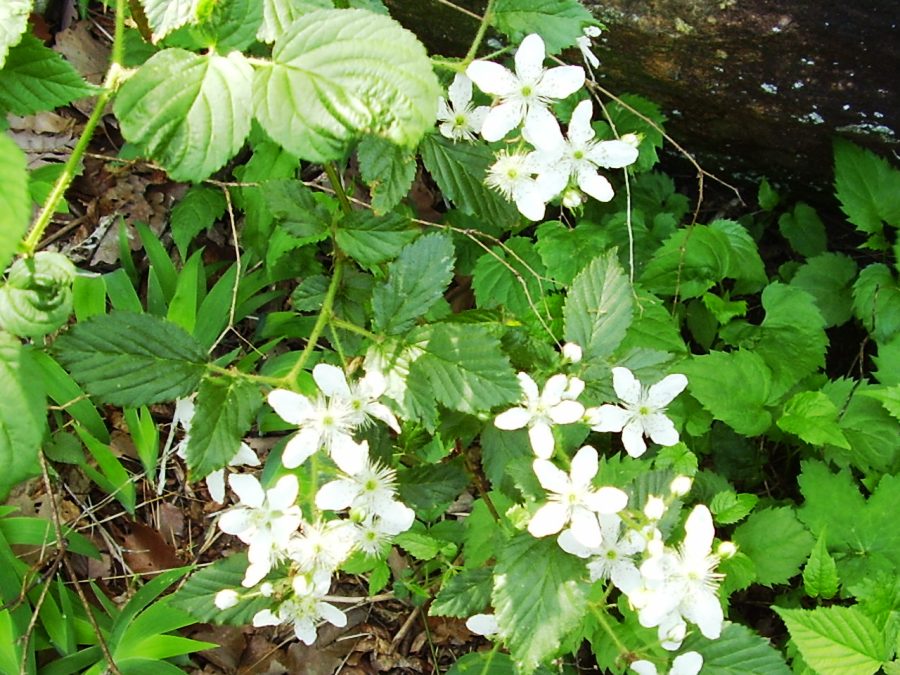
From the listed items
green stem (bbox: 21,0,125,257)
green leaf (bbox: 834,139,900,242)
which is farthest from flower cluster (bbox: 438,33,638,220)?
green leaf (bbox: 834,139,900,242)

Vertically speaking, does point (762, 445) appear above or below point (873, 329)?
below

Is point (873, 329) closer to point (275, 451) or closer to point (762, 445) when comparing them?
point (762, 445)

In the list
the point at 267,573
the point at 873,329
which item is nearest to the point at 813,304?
the point at 873,329

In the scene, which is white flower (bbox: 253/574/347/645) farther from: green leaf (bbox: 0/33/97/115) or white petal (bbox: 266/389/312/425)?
green leaf (bbox: 0/33/97/115)

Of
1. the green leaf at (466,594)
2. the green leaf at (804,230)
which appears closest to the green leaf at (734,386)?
the green leaf at (804,230)

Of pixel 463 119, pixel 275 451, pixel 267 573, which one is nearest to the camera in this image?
pixel 267 573

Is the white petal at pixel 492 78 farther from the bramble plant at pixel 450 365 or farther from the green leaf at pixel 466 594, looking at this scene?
the green leaf at pixel 466 594

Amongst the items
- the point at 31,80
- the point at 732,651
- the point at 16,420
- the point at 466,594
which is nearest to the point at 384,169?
the point at 31,80
